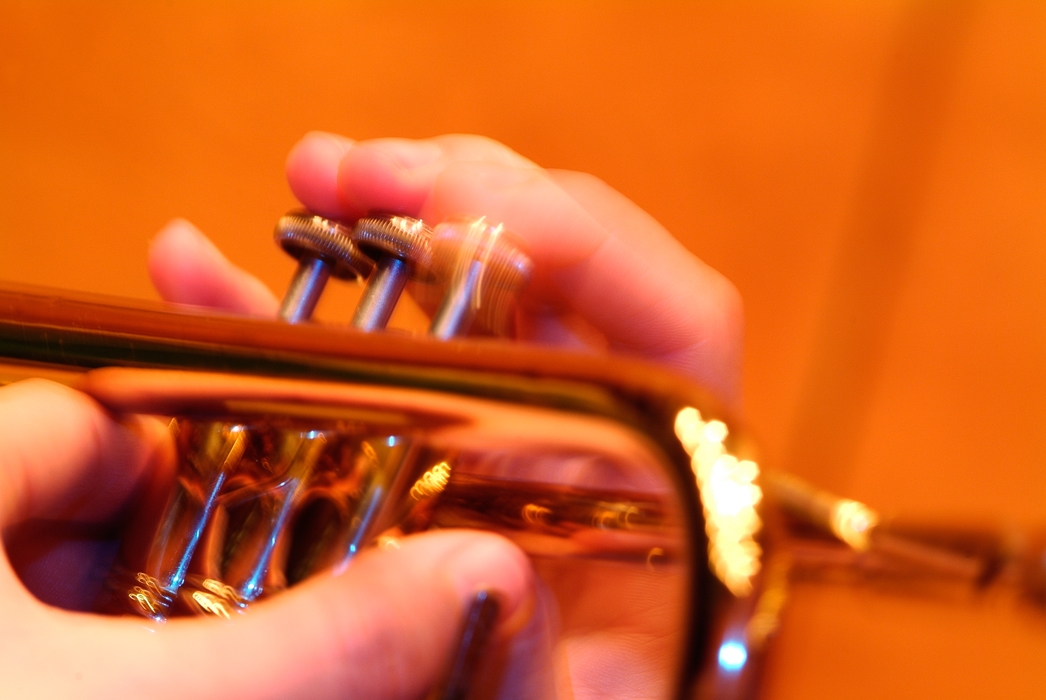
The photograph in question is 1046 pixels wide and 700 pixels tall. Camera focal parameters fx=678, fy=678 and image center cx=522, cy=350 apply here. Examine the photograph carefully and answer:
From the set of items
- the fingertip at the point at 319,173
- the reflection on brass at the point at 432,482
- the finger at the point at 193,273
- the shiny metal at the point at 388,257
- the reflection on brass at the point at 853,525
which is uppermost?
the fingertip at the point at 319,173

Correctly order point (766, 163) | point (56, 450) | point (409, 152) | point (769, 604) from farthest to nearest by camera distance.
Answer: point (766, 163) < point (409, 152) < point (56, 450) < point (769, 604)

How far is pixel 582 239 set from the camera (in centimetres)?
35

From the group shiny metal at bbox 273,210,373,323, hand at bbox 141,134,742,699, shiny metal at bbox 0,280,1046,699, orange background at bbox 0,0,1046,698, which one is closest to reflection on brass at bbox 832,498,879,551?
shiny metal at bbox 0,280,1046,699

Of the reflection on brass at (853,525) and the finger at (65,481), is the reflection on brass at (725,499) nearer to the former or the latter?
the reflection on brass at (853,525)

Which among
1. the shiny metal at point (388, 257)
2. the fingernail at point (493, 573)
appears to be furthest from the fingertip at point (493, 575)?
the shiny metal at point (388, 257)

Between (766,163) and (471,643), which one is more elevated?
(766,163)

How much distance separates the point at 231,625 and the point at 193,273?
1.04 ft

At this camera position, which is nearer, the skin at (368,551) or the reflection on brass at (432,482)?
the skin at (368,551)

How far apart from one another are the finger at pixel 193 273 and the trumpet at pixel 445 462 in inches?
6.3

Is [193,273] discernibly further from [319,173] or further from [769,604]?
[769,604]

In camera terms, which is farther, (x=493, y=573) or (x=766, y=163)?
(x=766, y=163)

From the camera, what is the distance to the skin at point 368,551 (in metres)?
0.21

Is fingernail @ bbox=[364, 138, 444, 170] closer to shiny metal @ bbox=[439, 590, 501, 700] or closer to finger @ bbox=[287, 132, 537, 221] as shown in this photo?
finger @ bbox=[287, 132, 537, 221]

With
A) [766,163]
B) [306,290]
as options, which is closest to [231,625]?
[306,290]
